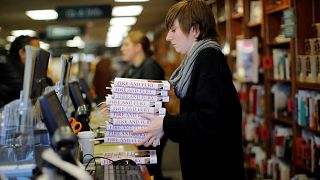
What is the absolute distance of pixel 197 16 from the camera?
2059mm

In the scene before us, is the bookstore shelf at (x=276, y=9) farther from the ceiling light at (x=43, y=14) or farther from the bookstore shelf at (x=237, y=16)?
the ceiling light at (x=43, y=14)

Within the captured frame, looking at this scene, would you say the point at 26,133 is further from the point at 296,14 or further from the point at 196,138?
the point at 296,14

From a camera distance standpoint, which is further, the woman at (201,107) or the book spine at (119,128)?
the book spine at (119,128)

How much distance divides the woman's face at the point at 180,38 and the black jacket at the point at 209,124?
0.14 meters

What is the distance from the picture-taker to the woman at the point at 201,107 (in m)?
1.92

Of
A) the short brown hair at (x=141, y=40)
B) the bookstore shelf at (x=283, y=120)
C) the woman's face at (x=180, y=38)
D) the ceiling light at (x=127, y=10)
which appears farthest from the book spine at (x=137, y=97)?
the ceiling light at (x=127, y=10)

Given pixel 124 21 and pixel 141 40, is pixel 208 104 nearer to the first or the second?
pixel 141 40

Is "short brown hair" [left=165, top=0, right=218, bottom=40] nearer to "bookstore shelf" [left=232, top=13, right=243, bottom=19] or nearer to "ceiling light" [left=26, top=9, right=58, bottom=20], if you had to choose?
"bookstore shelf" [left=232, top=13, right=243, bottom=19]

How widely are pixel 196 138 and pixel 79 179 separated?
61cm

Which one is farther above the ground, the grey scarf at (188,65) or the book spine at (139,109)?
the grey scarf at (188,65)

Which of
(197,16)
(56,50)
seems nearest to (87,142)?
(197,16)

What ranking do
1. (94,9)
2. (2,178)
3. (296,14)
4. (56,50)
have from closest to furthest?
(2,178)
(296,14)
(94,9)
(56,50)

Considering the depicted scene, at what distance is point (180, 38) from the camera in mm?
2104

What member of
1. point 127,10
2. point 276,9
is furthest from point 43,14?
point 276,9
